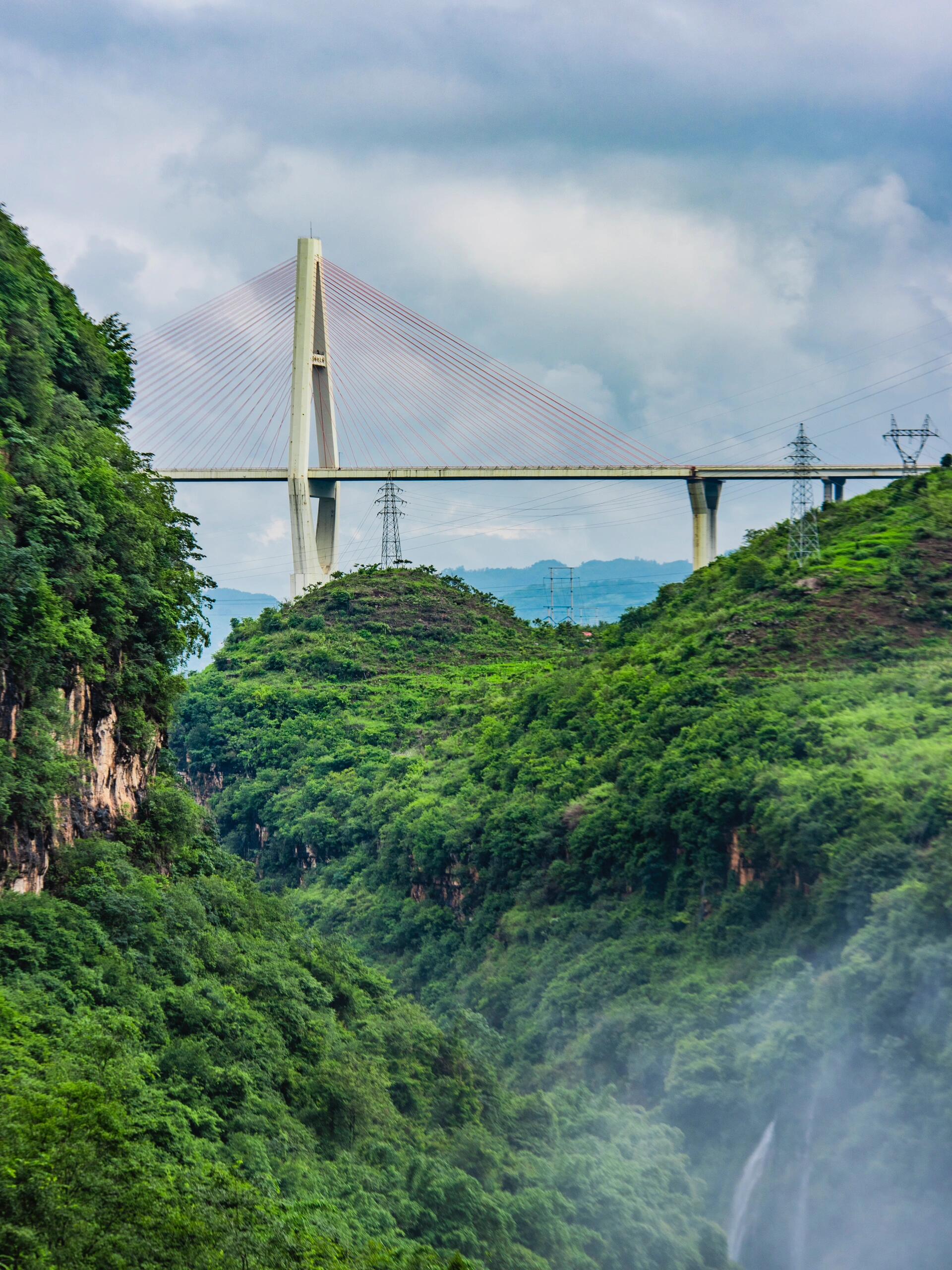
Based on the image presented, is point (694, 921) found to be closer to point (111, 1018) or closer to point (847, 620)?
point (847, 620)

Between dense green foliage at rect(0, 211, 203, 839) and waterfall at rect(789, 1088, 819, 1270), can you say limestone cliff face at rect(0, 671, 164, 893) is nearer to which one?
dense green foliage at rect(0, 211, 203, 839)

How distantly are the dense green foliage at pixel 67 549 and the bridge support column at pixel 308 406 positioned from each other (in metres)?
28.3

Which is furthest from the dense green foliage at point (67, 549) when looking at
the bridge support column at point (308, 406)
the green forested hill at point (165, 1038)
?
the bridge support column at point (308, 406)

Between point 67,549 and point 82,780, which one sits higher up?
point 67,549

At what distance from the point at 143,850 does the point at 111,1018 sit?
7.02 metres

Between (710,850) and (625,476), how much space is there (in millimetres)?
25406

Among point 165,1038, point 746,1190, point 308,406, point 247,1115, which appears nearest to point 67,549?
point 165,1038

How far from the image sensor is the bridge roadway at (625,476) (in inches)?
2243

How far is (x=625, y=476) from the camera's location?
5797cm

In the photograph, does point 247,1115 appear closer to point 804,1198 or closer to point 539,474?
point 804,1198

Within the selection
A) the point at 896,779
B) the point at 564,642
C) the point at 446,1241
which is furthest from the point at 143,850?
the point at 564,642

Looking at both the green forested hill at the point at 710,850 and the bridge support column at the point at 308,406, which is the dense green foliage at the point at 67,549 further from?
the bridge support column at the point at 308,406

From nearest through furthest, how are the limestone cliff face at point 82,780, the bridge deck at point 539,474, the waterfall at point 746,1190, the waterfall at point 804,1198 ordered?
the limestone cliff face at point 82,780 < the waterfall at point 804,1198 < the waterfall at point 746,1190 < the bridge deck at point 539,474

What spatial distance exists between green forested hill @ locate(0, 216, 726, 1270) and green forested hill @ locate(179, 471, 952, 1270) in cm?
291
